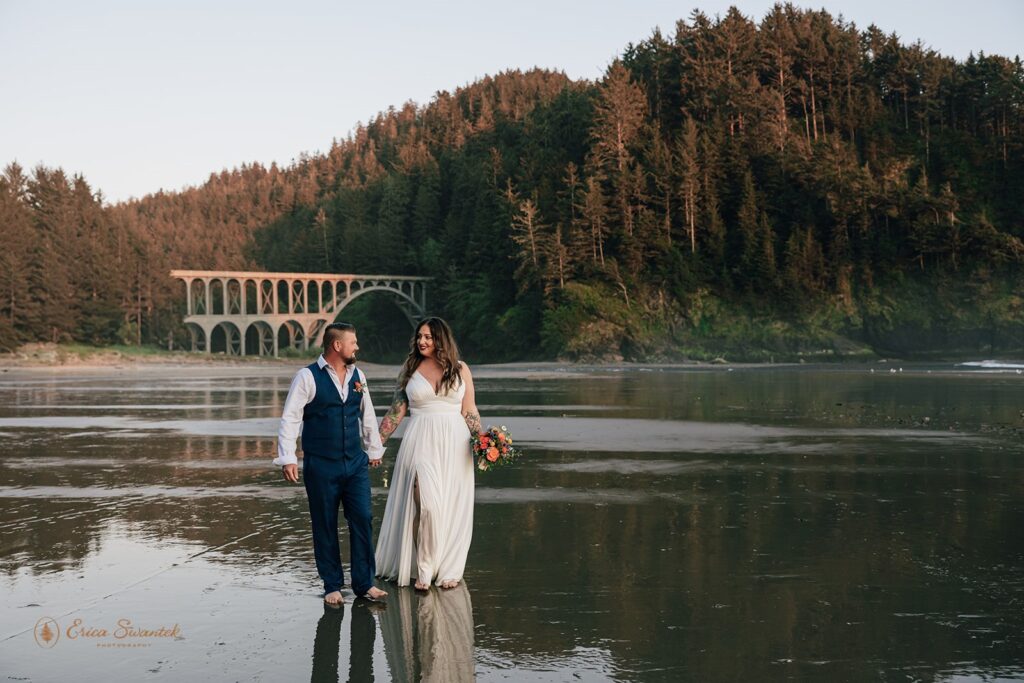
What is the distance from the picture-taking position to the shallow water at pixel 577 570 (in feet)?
19.0

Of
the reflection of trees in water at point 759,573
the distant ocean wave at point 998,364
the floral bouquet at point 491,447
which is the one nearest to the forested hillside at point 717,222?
the distant ocean wave at point 998,364

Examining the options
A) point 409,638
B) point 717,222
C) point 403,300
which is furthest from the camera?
point 403,300

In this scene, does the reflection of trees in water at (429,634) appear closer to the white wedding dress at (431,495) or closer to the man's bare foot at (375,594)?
the man's bare foot at (375,594)

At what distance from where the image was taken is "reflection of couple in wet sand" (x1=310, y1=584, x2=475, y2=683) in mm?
5594

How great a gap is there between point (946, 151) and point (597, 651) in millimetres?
105755

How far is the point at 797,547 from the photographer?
29.8ft

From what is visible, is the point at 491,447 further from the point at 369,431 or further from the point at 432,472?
the point at 369,431

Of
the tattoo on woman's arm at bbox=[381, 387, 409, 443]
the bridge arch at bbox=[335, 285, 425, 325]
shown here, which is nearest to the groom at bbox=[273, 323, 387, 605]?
the tattoo on woman's arm at bbox=[381, 387, 409, 443]

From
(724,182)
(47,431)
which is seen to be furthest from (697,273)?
(47,431)

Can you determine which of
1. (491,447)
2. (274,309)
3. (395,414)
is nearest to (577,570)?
(491,447)

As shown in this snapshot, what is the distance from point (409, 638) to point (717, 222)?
3574 inches

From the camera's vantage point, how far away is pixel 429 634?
6387 millimetres

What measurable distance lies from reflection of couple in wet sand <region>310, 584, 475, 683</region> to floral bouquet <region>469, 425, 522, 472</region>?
3.23 feet

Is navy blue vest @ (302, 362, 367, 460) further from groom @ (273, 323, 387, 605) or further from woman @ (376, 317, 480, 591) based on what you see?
woman @ (376, 317, 480, 591)
